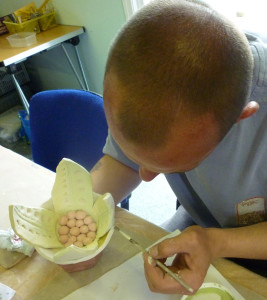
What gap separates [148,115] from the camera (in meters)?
0.41

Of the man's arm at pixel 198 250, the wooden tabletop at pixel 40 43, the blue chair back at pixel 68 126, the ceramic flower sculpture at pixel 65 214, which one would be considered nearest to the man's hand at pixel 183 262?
the man's arm at pixel 198 250

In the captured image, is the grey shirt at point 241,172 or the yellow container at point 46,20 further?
the yellow container at point 46,20

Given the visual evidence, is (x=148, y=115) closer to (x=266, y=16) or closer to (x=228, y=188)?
(x=228, y=188)

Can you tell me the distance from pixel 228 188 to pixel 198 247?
6.9 inches

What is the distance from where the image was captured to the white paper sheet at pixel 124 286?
2.00ft

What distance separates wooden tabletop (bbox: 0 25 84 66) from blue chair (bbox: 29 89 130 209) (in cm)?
92

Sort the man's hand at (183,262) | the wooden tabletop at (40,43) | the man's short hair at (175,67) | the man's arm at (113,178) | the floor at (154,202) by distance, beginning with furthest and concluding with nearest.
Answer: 1. the wooden tabletop at (40,43)
2. the floor at (154,202)
3. the man's arm at (113,178)
4. the man's hand at (183,262)
5. the man's short hair at (175,67)

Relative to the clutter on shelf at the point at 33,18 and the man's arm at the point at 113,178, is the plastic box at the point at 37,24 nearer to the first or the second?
the clutter on shelf at the point at 33,18

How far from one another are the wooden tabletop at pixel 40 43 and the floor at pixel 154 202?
1064 millimetres

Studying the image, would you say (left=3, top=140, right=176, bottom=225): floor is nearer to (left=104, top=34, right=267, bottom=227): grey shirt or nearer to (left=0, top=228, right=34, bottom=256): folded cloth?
(left=104, top=34, right=267, bottom=227): grey shirt

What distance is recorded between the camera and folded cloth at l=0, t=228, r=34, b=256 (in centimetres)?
70

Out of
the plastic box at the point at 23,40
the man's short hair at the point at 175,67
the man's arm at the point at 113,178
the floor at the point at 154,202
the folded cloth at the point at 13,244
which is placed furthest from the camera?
the plastic box at the point at 23,40

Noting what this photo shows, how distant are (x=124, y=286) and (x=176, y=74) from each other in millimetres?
444

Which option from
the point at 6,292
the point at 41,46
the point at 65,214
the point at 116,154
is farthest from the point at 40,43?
the point at 6,292
